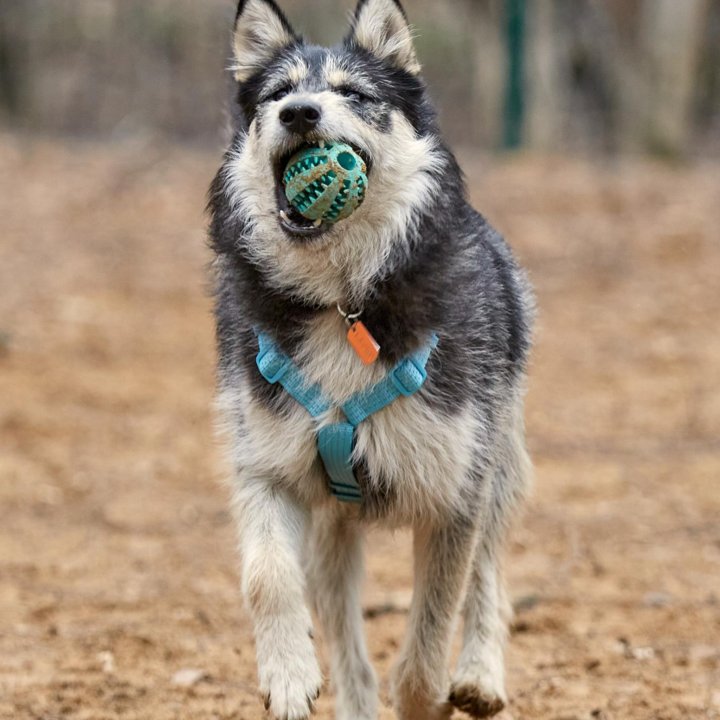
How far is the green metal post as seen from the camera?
12.7m

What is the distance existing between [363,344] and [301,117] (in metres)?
0.64

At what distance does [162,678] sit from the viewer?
4656mm

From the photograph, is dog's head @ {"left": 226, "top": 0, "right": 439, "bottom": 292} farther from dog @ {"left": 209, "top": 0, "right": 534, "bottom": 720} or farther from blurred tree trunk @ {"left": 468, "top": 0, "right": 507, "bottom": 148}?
blurred tree trunk @ {"left": 468, "top": 0, "right": 507, "bottom": 148}

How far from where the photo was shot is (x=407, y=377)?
12.3 feet

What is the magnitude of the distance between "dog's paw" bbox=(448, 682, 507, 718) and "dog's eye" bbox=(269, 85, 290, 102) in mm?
1804

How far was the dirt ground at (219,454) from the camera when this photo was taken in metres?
4.76

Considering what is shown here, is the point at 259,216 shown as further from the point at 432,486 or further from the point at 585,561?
the point at 585,561

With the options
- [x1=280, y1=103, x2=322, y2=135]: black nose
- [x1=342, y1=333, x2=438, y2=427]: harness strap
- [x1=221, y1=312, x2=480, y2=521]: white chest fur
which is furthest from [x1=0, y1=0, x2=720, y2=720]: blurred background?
[x1=280, y1=103, x2=322, y2=135]: black nose

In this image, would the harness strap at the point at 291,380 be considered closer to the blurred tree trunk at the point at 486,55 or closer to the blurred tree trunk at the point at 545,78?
the blurred tree trunk at the point at 545,78

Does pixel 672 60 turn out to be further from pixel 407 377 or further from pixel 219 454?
pixel 407 377

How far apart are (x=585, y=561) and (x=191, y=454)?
2532mm

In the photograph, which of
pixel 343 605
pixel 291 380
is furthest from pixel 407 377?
pixel 343 605

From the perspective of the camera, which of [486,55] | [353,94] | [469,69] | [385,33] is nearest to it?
[353,94]

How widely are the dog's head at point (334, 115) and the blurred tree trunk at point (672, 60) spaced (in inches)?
422
